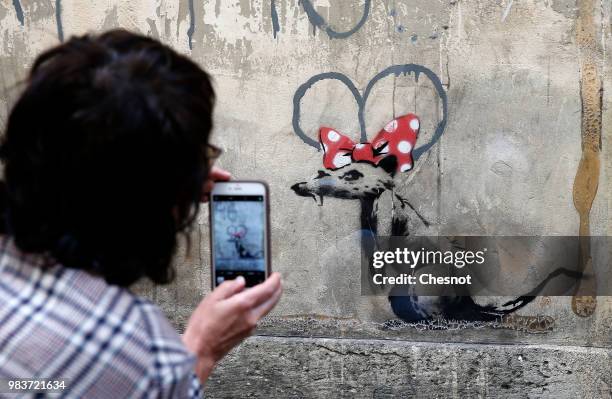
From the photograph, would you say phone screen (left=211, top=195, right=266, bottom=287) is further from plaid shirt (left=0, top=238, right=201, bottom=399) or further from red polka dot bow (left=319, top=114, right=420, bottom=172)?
red polka dot bow (left=319, top=114, right=420, bottom=172)

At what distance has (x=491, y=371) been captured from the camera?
12.6 ft

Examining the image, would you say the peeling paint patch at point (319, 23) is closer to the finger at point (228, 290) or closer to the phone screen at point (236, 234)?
the phone screen at point (236, 234)

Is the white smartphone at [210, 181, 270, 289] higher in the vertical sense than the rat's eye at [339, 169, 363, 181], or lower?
higher

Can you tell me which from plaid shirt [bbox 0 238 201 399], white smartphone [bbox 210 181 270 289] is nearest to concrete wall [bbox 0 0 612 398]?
white smartphone [bbox 210 181 270 289]

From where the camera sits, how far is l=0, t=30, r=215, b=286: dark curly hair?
1.23 metres

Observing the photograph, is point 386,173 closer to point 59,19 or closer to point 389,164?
point 389,164

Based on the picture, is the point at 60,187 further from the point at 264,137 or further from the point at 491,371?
the point at 491,371

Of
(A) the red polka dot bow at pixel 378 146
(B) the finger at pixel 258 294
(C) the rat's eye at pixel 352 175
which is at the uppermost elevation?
(B) the finger at pixel 258 294

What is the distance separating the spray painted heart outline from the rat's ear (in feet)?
0.36

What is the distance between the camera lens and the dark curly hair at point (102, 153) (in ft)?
4.05

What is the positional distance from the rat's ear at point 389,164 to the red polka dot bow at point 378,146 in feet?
0.05

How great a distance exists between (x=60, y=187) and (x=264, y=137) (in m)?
2.78

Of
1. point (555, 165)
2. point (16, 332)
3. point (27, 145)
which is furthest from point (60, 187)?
point (555, 165)

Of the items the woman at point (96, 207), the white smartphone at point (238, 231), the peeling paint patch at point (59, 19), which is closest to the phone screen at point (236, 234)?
the white smartphone at point (238, 231)
